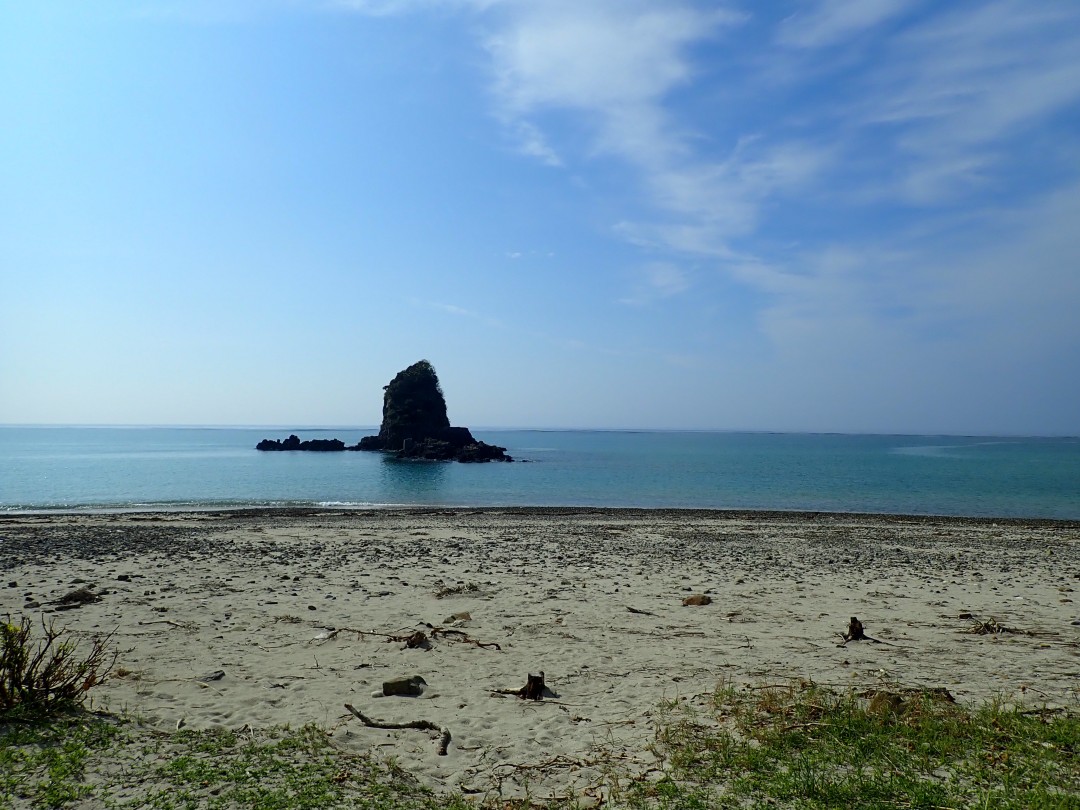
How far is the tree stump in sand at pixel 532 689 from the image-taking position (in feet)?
25.6

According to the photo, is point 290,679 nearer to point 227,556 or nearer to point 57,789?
point 57,789

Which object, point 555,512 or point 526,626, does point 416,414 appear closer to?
point 555,512

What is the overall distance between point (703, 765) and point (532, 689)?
262cm

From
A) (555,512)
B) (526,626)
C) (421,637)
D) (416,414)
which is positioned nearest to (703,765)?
(421,637)

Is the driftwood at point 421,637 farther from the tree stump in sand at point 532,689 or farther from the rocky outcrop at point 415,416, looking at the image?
the rocky outcrop at point 415,416

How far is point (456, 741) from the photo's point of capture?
21.7 ft

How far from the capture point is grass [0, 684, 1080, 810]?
5.13 meters

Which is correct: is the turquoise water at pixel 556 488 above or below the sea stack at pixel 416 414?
below

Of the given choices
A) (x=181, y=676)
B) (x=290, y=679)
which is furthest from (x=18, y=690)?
(x=290, y=679)

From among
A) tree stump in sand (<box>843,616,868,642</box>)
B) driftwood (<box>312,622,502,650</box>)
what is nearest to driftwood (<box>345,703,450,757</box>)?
driftwood (<box>312,622,502,650</box>)

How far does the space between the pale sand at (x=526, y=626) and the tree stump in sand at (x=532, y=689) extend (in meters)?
0.17

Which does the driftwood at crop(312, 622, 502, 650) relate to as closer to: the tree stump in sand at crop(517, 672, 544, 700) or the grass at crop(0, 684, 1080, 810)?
the tree stump in sand at crop(517, 672, 544, 700)

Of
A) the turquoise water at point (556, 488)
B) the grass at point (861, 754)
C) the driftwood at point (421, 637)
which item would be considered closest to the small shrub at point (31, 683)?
the driftwood at point (421, 637)

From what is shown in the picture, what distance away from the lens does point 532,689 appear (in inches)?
310
